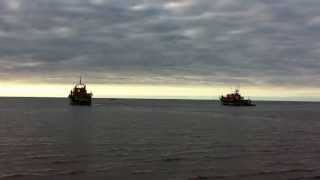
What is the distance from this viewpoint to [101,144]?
49.4m

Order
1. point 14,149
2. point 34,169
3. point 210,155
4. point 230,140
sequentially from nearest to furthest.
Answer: point 34,169, point 210,155, point 14,149, point 230,140

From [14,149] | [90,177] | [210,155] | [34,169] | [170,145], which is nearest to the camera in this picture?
[90,177]

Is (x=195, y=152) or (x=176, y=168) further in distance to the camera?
(x=195, y=152)

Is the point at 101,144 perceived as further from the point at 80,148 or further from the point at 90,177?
the point at 90,177

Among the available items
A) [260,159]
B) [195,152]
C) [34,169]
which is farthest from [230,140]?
[34,169]

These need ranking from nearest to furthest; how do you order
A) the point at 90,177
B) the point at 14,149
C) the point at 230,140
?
the point at 90,177 < the point at 14,149 < the point at 230,140

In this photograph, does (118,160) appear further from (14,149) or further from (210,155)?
(14,149)

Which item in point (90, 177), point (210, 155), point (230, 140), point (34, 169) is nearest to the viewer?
point (90, 177)

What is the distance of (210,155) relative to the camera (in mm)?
40812

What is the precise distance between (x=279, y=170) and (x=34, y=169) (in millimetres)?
16230

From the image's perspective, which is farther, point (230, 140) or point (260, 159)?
point (230, 140)

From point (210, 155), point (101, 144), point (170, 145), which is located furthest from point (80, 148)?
point (210, 155)

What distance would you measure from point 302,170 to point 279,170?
154 cm

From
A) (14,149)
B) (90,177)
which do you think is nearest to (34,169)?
(90,177)
